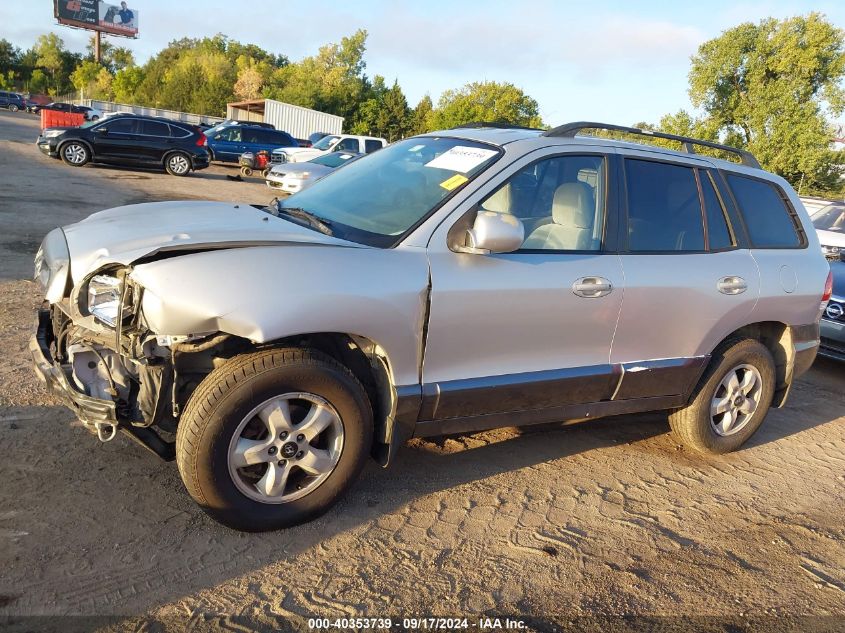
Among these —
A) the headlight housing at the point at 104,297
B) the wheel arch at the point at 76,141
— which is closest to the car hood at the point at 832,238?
the headlight housing at the point at 104,297

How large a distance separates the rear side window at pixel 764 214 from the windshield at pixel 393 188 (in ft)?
6.56

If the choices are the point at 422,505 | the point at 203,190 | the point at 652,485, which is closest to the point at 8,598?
the point at 422,505

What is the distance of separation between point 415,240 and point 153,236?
119 centimetres

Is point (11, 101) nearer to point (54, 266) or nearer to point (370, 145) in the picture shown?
point (370, 145)

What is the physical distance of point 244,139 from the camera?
25844mm

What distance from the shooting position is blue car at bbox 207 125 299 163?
25.7 meters

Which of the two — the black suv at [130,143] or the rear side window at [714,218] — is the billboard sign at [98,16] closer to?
A: the black suv at [130,143]

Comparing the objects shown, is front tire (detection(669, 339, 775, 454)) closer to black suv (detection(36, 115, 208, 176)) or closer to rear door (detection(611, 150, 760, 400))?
rear door (detection(611, 150, 760, 400))

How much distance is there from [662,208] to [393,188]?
166 centimetres

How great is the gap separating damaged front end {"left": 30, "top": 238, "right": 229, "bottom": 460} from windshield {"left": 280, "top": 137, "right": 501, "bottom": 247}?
987mm

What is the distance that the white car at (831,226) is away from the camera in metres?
10.5

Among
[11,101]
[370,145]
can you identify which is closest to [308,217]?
[370,145]

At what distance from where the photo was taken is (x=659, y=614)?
9.93 ft

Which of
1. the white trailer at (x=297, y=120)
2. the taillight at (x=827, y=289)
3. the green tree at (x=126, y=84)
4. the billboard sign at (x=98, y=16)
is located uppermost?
the billboard sign at (x=98, y=16)
